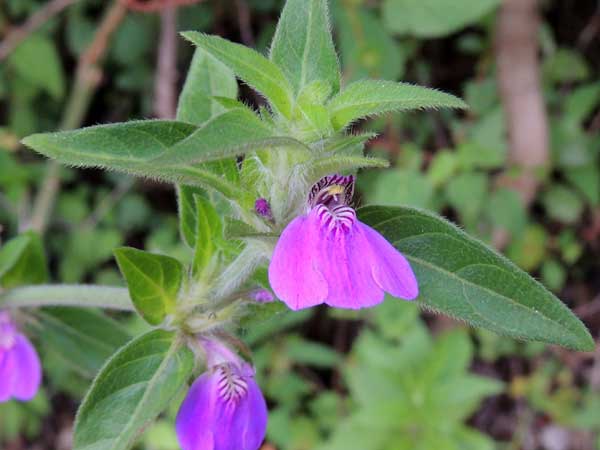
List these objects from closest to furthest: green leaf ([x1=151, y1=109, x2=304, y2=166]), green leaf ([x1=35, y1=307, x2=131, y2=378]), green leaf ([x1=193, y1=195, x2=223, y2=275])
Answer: green leaf ([x1=151, y1=109, x2=304, y2=166]), green leaf ([x1=193, y1=195, x2=223, y2=275]), green leaf ([x1=35, y1=307, x2=131, y2=378])

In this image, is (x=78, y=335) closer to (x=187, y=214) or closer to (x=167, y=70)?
(x=187, y=214)

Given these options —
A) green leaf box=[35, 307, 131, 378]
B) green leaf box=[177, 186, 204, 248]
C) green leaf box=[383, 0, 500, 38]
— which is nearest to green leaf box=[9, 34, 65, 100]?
green leaf box=[383, 0, 500, 38]

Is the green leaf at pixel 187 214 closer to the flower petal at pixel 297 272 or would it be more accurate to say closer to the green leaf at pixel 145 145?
the green leaf at pixel 145 145

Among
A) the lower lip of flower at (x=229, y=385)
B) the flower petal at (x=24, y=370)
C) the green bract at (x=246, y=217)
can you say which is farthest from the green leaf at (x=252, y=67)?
the flower petal at (x=24, y=370)

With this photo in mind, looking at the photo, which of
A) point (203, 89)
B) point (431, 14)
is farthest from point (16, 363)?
point (431, 14)

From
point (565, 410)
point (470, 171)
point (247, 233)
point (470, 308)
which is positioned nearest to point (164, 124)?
point (247, 233)

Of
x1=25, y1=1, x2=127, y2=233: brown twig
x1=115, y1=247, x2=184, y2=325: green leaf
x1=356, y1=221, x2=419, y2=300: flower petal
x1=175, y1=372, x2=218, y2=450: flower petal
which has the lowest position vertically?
x1=25, y1=1, x2=127, y2=233: brown twig

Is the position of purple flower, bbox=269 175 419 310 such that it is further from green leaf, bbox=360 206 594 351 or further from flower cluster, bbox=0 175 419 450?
green leaf, bbox=360 206 594 351
